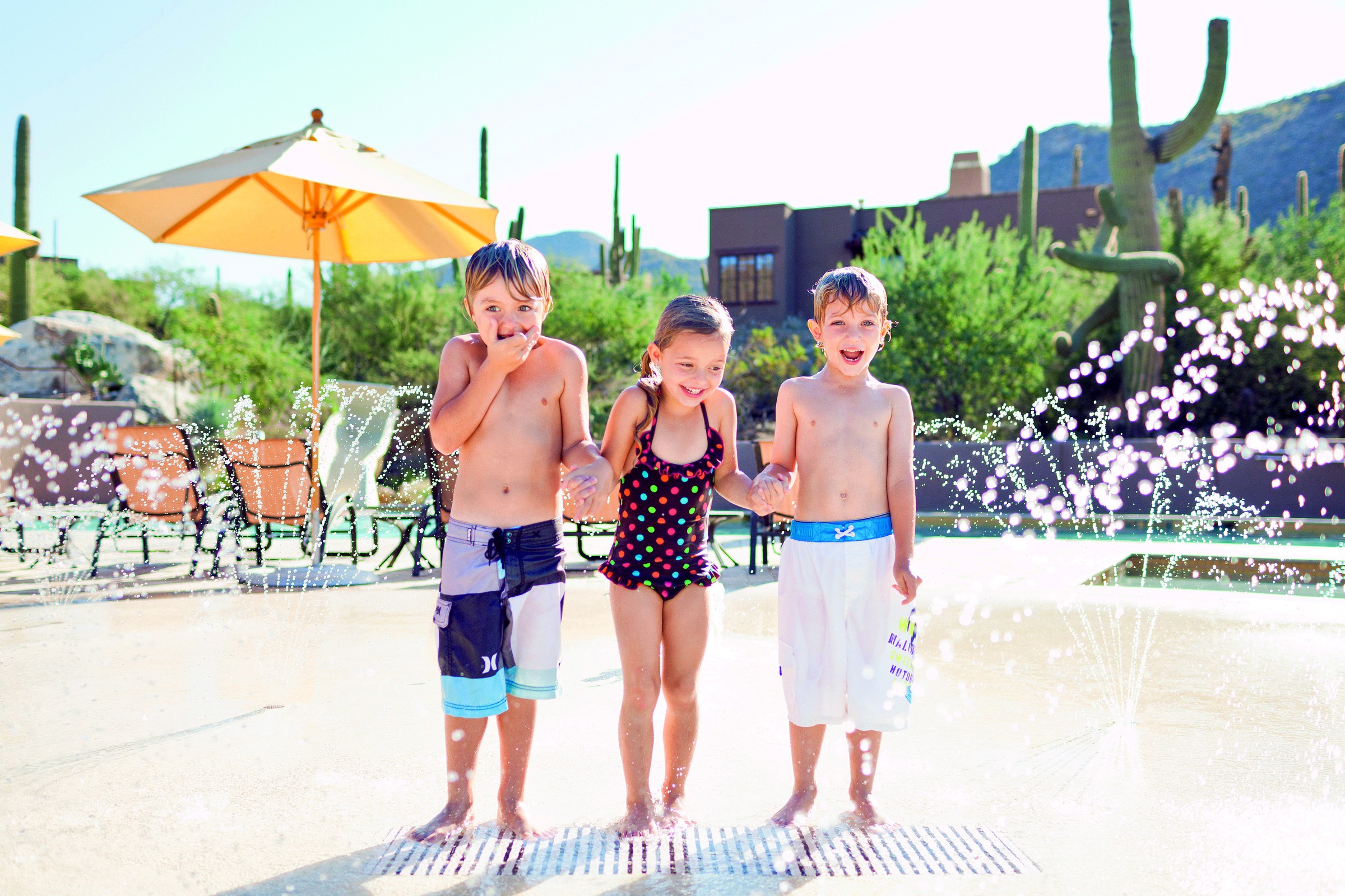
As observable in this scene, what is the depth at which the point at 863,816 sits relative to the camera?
8.21 feet

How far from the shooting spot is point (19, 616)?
519 cm

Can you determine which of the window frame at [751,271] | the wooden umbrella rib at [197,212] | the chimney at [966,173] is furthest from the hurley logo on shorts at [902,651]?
the chimney at [966,173]

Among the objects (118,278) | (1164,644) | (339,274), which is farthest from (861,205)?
(1164,644)

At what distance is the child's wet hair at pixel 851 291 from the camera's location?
2568 mm

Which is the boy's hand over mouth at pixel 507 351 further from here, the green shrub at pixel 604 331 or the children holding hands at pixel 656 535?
the green shrub at pixel 604 331

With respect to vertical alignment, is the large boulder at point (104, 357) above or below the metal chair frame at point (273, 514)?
above

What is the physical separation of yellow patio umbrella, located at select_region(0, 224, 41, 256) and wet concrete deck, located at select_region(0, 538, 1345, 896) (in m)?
2.74

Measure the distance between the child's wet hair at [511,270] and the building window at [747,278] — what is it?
3344 centimetres

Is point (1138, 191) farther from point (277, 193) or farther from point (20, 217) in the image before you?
point (20, 217)

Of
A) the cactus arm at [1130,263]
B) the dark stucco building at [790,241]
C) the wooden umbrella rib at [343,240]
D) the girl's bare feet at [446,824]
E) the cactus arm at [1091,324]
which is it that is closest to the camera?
the girl's bare feet at [446,824]

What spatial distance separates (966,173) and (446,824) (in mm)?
41186

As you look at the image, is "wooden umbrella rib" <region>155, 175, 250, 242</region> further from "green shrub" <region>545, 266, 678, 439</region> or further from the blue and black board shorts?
"green shrub" <region>545, 266, 678, 439</region>

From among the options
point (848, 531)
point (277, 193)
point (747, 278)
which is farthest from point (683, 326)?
point (747, 278)

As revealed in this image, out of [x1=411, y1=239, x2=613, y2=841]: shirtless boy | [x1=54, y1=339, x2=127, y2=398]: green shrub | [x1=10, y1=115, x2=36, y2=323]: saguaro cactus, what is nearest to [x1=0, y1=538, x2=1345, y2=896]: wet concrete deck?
[x1=411, y1=239, x2=613, y2=841]: shirtless boy
